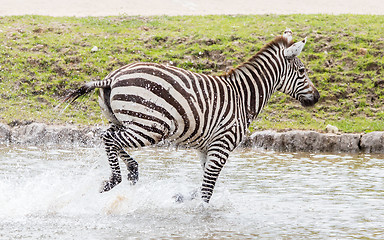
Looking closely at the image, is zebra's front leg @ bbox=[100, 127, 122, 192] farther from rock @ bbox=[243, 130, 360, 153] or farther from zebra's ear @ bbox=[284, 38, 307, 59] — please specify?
rock @ bbox=[243, 130, 360, 153]

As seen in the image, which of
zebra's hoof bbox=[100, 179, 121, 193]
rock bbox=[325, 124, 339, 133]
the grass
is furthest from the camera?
the grass

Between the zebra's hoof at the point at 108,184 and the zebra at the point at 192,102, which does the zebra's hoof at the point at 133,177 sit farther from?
the zebra's hoof at the point at 108,184

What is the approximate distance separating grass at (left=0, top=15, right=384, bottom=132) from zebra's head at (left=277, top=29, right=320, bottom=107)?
557cm

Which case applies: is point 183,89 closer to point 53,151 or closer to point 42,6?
point 53,151

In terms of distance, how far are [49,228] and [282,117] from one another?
30.4 feet

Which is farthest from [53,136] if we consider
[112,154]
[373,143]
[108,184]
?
[373,143]

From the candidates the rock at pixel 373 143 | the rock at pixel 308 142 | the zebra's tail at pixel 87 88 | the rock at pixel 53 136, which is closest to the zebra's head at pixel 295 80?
the zebra's tail at pixel 87 88

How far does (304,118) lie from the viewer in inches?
567

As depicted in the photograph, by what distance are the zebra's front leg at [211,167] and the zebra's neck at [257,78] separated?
2.10ft

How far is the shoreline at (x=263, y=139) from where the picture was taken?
1207 centimetres

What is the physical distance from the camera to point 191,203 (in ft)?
24.7

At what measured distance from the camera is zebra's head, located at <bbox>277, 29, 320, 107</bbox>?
7.62 meters

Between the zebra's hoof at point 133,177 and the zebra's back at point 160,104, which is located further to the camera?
the zebra's hoof at point 133,177

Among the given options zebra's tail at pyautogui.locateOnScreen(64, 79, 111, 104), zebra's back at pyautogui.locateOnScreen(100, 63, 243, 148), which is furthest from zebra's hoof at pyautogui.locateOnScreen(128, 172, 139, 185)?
zebra's tail at pyautogui.locateOnScreen(64, 79, 111, 104)
